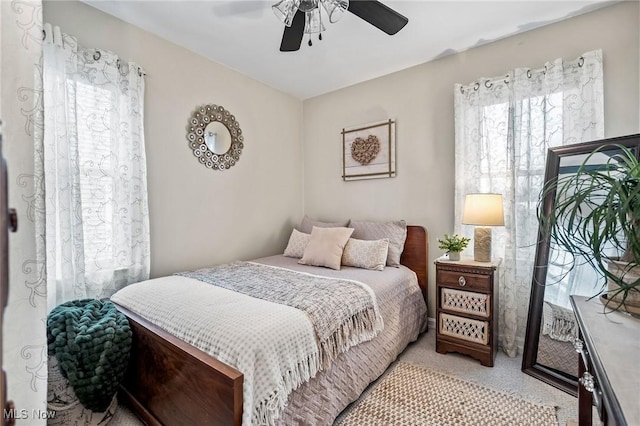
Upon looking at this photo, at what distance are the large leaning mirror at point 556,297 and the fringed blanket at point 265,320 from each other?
1118 millimetres

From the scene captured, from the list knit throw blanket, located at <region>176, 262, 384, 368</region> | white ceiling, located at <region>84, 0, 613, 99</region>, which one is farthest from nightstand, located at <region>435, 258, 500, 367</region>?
white ceiling, located at <region>84, 0, 613, 99</region>

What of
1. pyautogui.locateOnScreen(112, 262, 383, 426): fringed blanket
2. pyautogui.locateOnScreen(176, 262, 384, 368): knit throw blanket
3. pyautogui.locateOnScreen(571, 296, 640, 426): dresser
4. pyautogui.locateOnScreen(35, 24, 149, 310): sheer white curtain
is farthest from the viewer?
pyautogui.locateOnScreen(35, 24, 149, 310): sheer white curtain

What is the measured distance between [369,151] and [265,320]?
2.31 meters

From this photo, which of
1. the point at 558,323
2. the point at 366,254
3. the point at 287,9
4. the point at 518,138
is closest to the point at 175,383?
the point at 366,254

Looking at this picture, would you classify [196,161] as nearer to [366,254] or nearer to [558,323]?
[366,254]

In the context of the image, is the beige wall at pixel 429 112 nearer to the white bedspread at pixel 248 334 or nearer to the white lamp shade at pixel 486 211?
the white lamp shade at pixel 486 211

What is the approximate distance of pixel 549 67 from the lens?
7.38ft

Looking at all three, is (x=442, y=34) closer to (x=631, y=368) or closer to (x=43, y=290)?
(x=631, y=368)

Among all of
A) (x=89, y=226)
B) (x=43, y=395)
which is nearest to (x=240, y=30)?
(x=89, y=226)

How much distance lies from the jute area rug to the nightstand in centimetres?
36

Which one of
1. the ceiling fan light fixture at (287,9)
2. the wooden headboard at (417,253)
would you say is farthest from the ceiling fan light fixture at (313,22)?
the wooden headboard at (417,253)

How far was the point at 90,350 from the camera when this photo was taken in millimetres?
1516

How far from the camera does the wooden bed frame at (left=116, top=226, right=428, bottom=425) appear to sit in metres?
1.21

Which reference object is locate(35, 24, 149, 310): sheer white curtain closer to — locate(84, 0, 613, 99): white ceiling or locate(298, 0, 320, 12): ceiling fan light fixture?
locate(84, 0, 613, 99): white ceiling
